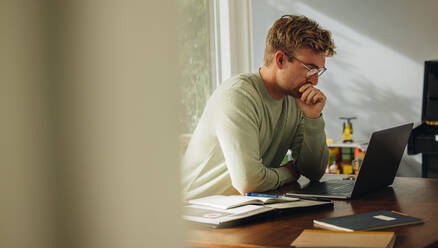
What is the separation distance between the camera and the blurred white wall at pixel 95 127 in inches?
12.4

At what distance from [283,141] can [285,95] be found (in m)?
0.20

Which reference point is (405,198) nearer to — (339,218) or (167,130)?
(339,218)

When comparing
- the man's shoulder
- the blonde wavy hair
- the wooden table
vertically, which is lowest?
the wooden table

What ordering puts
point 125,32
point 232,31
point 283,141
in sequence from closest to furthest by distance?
point 125,32, point 283,141, point 232,31

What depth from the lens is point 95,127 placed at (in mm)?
335

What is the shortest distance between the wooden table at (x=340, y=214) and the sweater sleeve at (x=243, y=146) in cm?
27

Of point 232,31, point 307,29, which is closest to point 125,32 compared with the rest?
point 307,29

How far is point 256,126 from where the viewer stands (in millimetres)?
1677

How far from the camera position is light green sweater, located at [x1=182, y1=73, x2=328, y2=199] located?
61.0 inches

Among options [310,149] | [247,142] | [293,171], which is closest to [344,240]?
[247,142]

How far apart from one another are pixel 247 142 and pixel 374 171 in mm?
419

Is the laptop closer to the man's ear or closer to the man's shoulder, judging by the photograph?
the man's shoulder

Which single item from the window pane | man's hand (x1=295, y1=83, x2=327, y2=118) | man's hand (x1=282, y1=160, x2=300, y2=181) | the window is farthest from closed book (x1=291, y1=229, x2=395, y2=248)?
the window

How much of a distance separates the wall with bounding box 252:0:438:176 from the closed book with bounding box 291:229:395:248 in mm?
3355
